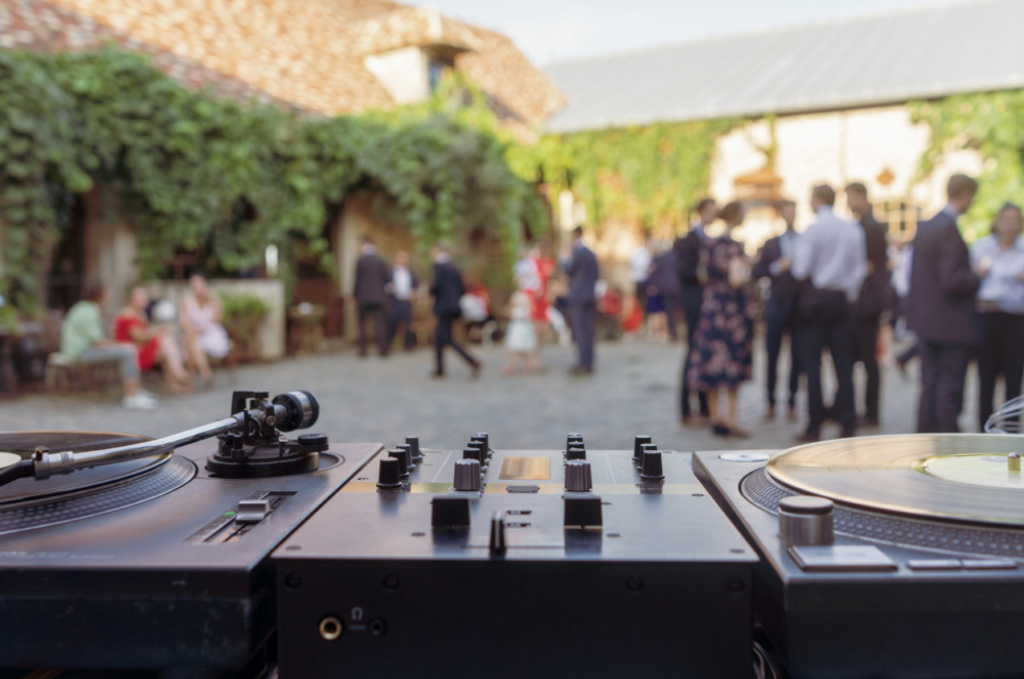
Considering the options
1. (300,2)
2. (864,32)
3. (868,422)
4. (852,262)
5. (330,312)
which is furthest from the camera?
(864,32)

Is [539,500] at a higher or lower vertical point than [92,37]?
lower

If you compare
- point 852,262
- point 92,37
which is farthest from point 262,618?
point 92,37

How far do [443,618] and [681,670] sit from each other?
24 centimetres

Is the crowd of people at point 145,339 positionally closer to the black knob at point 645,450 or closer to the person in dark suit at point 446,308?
the person in dark suit at point 446,308

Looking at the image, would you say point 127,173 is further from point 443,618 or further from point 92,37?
point 443,618

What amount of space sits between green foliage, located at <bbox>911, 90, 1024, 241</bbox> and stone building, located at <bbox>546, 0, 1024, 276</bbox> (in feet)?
0.73

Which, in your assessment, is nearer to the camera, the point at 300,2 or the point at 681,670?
the point at 681,670

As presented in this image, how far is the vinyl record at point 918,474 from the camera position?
945 mm

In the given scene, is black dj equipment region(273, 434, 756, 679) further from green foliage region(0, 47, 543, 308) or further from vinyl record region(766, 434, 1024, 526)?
green foliage region(0, 47, 543, 308)

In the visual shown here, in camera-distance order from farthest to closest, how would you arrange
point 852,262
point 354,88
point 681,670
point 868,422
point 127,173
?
point 354,88 → point 127,173 → point 868,422 → point 852,262 → point 681,670

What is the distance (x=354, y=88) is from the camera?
1798 cm

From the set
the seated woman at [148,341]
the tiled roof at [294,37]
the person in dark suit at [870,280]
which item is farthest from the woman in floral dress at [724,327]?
the tiled roof at [294,37]

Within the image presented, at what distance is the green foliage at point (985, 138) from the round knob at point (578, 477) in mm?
18822

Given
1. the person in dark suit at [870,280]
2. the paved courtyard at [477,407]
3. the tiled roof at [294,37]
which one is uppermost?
the tiled roof at [294,37]
